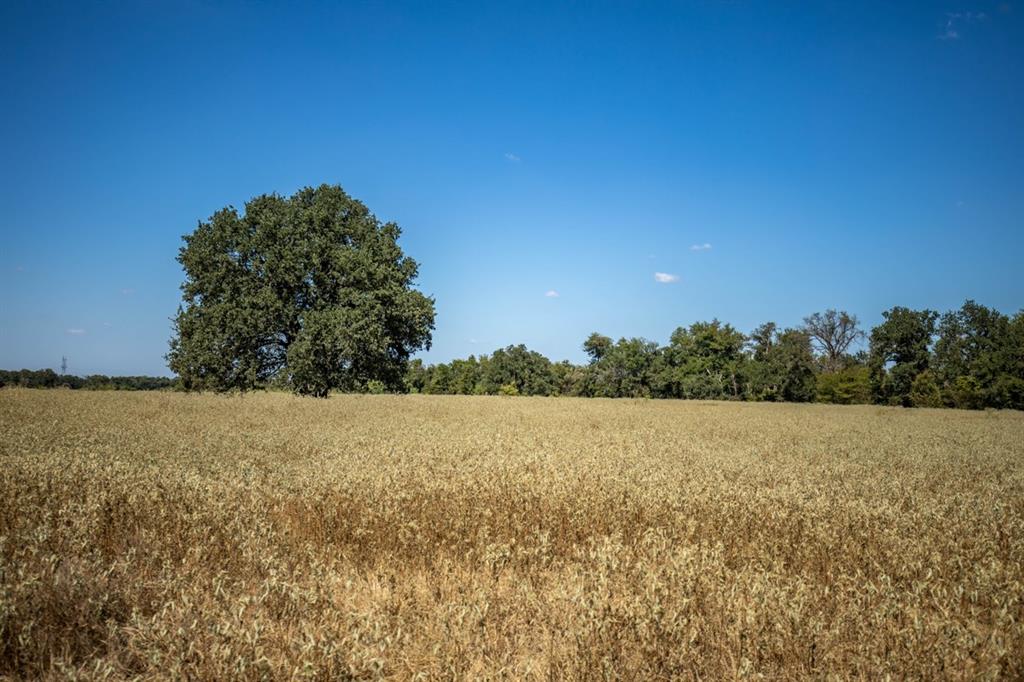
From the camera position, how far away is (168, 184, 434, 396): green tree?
811 inches

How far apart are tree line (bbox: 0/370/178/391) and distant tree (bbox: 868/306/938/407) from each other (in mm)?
71015

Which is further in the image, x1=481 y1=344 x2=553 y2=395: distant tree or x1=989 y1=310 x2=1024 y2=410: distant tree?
x1=481 y1=344 x2=553 y2=395: distant tree

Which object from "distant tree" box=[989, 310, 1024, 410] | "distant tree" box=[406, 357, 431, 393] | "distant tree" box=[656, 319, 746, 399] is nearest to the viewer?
"distant tree" box=[989, 310, 1024, 410]

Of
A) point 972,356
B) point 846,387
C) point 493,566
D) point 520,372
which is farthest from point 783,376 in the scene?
point 493,566

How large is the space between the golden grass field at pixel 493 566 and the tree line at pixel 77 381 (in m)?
35.3

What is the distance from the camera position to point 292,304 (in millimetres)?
21812

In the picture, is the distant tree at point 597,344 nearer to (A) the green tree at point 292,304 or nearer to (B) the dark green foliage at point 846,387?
(B) the dark green foliage at point 846,387

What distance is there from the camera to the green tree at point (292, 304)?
67.6 ft

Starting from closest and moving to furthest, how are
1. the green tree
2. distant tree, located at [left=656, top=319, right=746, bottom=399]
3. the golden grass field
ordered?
the golden grass field, the green tree, distant tree, located at [left=656, top=319, right=746, bottom=399]

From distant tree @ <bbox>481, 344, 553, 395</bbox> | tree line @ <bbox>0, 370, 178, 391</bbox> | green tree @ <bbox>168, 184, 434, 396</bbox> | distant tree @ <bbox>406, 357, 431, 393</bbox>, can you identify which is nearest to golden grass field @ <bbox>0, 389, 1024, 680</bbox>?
green tree @ <bbox>168, 184, 434, 396</bbox>

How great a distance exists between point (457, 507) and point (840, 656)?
336cm

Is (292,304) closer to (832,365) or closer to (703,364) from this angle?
(703,364)

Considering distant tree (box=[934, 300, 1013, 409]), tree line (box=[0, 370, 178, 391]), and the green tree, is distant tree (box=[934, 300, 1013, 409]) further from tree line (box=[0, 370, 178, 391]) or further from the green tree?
tree line (box=[0, 370, 178, 391])

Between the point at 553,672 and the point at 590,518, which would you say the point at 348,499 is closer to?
the point at 590,518
